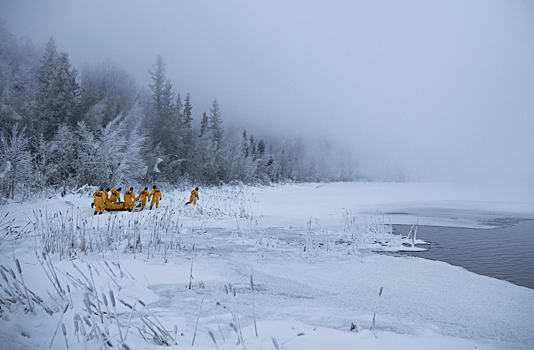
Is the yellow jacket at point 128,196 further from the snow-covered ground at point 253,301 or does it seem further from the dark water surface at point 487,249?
the dark water surface at point 487,249

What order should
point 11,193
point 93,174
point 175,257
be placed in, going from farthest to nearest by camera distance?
1. point 93,174
2. point 11,193
3. point 175,257

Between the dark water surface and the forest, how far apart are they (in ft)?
52.0

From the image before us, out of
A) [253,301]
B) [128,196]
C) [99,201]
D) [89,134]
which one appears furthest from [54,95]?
[253,301]

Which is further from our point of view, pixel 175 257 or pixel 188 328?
pixel 175 257

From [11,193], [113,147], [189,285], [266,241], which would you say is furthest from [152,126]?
[189,285]

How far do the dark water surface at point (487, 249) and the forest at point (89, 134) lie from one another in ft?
52.0

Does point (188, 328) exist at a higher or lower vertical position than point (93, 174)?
lower

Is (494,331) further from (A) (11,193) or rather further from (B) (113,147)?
(B) (113,147)

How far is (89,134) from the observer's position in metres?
21.2

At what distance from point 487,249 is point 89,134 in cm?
2285

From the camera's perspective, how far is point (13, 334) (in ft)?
8.21

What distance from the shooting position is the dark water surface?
618 centimetres

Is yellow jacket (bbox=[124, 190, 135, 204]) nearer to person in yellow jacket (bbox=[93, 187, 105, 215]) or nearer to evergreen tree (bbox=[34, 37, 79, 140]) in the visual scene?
person in yellow jacket (bbox=[93, 187, 105, 215])

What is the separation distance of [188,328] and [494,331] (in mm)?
3214
